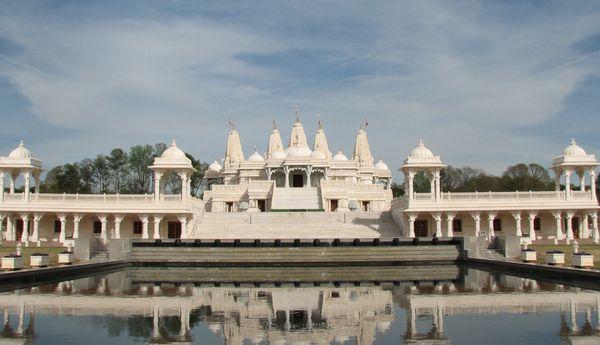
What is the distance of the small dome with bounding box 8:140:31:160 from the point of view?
4788 centimetres

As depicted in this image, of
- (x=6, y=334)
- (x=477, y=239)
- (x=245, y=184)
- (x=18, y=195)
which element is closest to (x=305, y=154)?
(x=245, y=184)

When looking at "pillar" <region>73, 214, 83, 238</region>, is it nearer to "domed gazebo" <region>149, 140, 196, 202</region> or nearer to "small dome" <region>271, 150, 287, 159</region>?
"domed gazebo" <region>149, 140, 196, 202</region>

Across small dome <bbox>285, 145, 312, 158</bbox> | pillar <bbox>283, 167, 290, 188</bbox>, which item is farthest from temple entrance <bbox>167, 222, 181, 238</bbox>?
small dome <bbox>285, 145, 312, 158</bbox>

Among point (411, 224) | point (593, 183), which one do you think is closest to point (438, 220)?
point (411, 224)

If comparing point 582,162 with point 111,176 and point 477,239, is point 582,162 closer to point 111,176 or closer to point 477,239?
point 477,239

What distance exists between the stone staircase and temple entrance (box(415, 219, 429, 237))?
1143cm

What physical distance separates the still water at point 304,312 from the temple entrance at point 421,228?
21.7 meters

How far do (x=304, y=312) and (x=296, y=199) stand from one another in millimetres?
41199

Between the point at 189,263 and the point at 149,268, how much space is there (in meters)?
2.13

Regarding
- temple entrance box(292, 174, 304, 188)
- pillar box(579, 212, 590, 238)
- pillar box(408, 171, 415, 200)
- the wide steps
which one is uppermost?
temple entrance box(292, 174, 304, 188)

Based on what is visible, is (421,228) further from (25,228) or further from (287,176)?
(25,228)

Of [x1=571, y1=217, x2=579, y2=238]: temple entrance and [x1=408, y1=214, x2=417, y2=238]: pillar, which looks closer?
[x1=408, y1=214, x2=417, y2=238]: pillar

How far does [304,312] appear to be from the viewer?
1786 centimetres

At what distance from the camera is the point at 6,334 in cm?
1448
